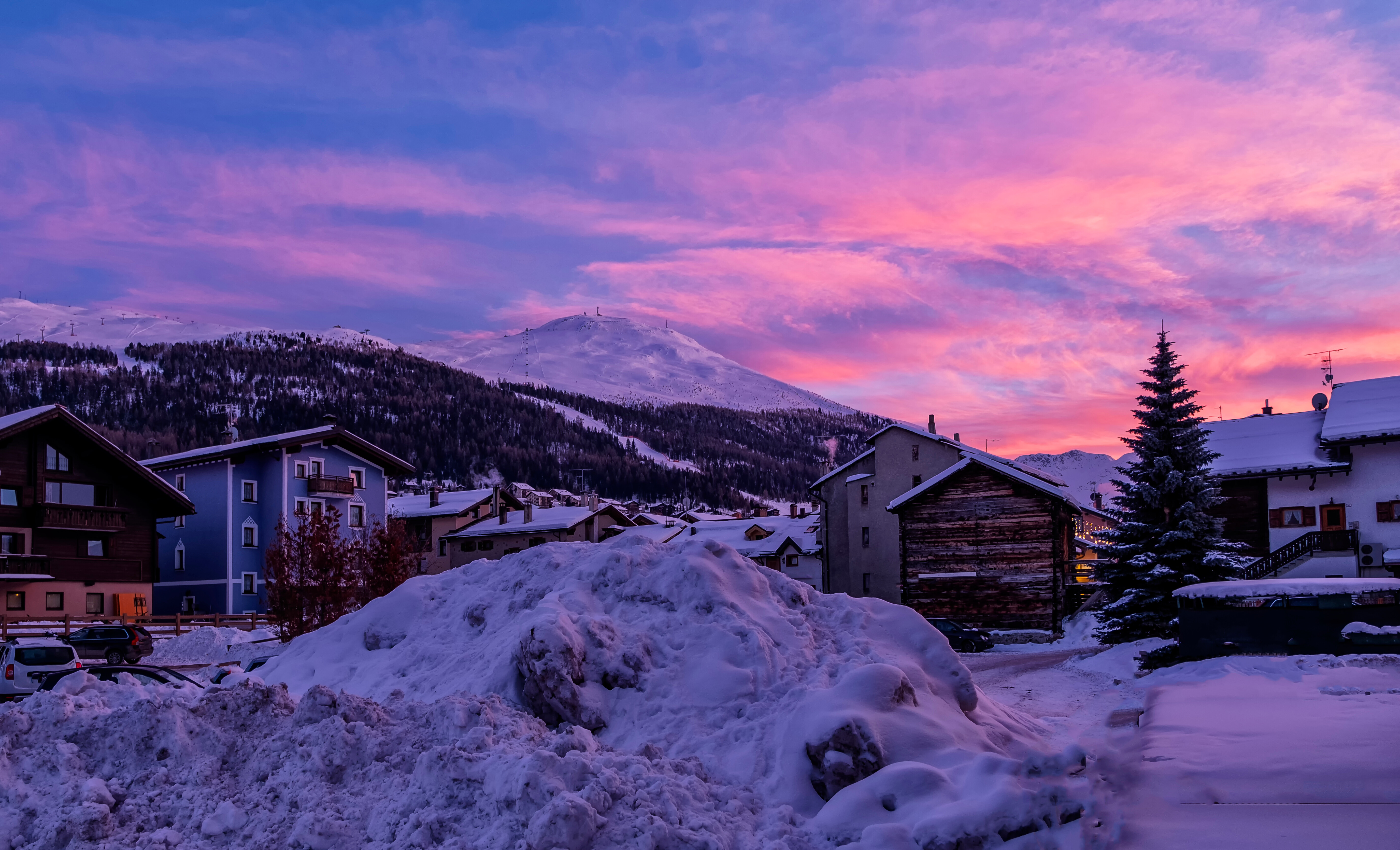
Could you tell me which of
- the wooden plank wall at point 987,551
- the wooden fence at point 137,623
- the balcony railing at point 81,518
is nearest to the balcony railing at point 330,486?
the balcony railing at point 81,518

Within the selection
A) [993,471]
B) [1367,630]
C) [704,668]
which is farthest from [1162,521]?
[704,668]

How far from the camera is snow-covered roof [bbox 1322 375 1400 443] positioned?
133 ft

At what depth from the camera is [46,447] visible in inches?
1853

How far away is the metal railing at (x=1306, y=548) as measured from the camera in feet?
133

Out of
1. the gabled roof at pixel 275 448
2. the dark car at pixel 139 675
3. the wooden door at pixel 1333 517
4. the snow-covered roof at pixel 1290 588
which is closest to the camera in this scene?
the dark car at pixel 139 675

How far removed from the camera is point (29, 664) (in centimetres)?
2083

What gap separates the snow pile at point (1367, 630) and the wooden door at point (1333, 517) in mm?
21300

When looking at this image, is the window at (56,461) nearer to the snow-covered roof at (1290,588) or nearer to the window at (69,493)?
the window at (69,493)

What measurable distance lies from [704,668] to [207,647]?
2955 cm

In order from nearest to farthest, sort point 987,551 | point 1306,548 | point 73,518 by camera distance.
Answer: point 1306,548 → point 987,551 → point 73,518

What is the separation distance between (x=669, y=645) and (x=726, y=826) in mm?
3718

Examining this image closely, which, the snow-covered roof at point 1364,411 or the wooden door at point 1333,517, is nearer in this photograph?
the snow-covered roof at point 1364,411

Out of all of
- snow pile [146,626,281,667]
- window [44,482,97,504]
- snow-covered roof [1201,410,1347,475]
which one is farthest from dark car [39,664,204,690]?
snow-covered roof [1201,410,1347,475]

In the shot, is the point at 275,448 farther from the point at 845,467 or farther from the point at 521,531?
the point at 845,467
